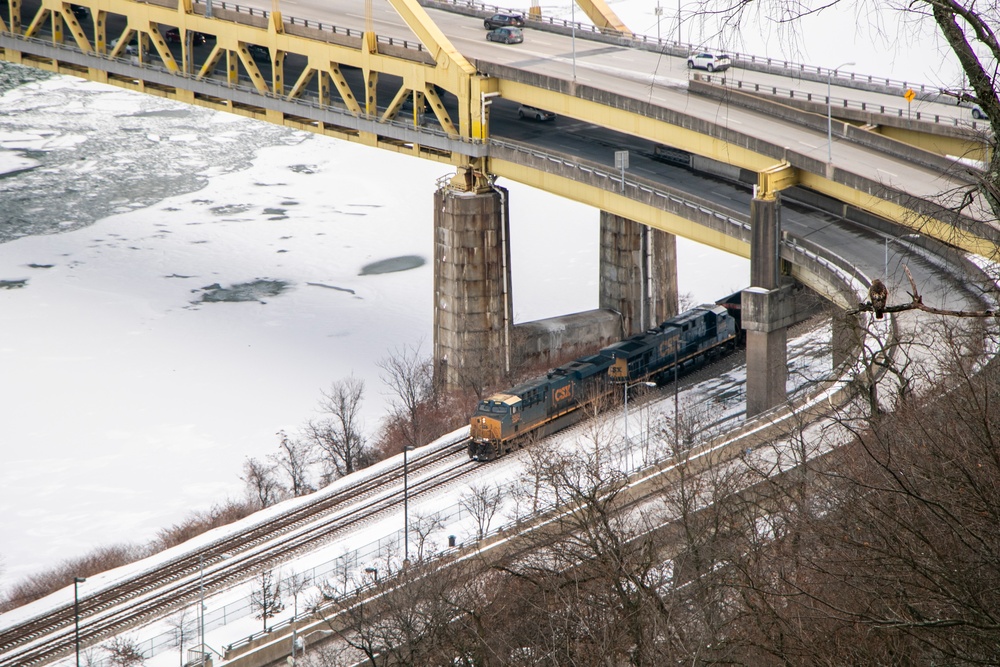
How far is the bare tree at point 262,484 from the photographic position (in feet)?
176

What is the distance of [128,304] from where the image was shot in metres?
75.1

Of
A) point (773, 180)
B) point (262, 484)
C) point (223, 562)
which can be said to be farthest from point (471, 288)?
point (223, 562)

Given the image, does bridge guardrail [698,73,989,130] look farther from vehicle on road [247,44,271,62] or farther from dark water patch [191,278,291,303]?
vehicle on road [247,44,271,62]

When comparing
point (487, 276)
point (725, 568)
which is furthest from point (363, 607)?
point (487, 276)

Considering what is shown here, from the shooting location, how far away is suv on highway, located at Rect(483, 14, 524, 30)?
70562 mm

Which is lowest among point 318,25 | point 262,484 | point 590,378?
point 262,484

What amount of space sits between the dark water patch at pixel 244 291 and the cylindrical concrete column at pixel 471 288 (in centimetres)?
1769

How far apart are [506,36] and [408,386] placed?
67.0ft

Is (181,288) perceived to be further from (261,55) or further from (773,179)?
(773,179)

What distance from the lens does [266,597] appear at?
3912 cm

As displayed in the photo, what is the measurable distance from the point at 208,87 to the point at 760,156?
34.9 metres

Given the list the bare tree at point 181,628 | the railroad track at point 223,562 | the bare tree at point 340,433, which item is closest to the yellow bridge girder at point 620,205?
the railroad track at point 223,562

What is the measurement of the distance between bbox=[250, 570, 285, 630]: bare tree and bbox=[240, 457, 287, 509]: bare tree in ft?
37.2

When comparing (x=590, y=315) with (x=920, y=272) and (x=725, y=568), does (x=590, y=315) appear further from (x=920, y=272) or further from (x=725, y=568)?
(x=725, y=568)
